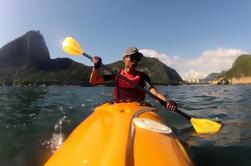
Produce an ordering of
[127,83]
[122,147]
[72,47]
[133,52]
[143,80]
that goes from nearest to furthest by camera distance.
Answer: [122,147] → [133,52] → [127,83] → [143,80] → [72,47]

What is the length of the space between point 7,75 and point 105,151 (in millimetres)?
193482

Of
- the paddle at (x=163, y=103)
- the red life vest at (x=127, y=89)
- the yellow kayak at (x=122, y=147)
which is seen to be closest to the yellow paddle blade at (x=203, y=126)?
the paddle at (x=163, y=103)

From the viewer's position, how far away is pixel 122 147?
12.4 feet

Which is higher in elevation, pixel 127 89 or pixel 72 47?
pixel 72 47

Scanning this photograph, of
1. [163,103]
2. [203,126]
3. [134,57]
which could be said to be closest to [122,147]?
[163,103]

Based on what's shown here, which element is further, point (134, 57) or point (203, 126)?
point (203, 126)

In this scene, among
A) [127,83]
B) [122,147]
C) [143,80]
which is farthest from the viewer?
[143,80]

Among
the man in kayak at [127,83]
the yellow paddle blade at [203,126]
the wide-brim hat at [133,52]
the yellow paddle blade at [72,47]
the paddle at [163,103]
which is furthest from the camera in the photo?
the yellow paddle blade at [72,47]

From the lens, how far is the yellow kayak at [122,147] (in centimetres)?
355

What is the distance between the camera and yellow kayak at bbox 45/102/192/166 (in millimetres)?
3553

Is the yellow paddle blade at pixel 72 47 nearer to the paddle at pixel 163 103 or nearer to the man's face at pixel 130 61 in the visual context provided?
the paddle at pixel 163 103

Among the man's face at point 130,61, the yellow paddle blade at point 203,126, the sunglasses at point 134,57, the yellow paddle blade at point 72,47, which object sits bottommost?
the yellow paddle blade at point 203,126

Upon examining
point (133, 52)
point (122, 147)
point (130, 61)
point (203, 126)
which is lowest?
point (203, 126)

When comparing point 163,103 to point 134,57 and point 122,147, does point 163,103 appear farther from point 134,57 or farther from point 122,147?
point 122,147
